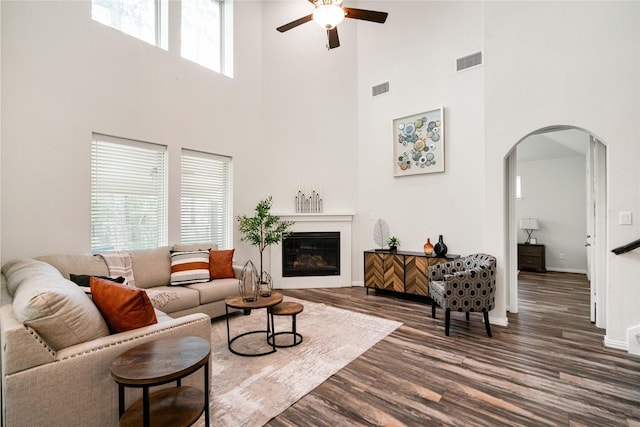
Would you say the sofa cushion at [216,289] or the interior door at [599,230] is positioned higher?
the interior door at [599,230]

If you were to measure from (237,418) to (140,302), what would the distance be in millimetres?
1004

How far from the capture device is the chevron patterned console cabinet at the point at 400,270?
14.6 feet

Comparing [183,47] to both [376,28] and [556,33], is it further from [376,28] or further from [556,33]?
[556,33]

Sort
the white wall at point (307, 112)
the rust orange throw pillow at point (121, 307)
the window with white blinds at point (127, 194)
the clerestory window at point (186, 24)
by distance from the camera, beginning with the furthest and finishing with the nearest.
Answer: the white wall at point (307, 112) → the clerestory window at point (186, 24) → the window with white blinds at point (127, 194) → the rust orange throw pillow at point (121, 307)

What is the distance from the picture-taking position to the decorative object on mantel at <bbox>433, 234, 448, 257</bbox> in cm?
446

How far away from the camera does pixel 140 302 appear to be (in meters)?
1.86

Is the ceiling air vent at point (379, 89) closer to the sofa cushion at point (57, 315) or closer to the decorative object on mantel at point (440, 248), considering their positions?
the decorative object on mantel at point (440, 248)

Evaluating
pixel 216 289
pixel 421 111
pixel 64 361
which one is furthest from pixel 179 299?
pixel 421 111

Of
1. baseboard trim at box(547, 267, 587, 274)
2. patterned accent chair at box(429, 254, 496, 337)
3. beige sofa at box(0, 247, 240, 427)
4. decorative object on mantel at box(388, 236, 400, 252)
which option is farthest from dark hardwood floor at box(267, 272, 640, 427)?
baseboard trim at box(547, 267, 587, 274)

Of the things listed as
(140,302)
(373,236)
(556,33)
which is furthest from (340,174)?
(140,302)

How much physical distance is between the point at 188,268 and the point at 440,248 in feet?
11.8

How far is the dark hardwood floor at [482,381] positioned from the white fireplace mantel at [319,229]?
6.49 feet

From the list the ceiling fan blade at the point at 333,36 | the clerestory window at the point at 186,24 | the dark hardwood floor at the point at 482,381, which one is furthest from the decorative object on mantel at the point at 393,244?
the clerestory window at the point at 186,24

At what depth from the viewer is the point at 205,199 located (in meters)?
4.89
